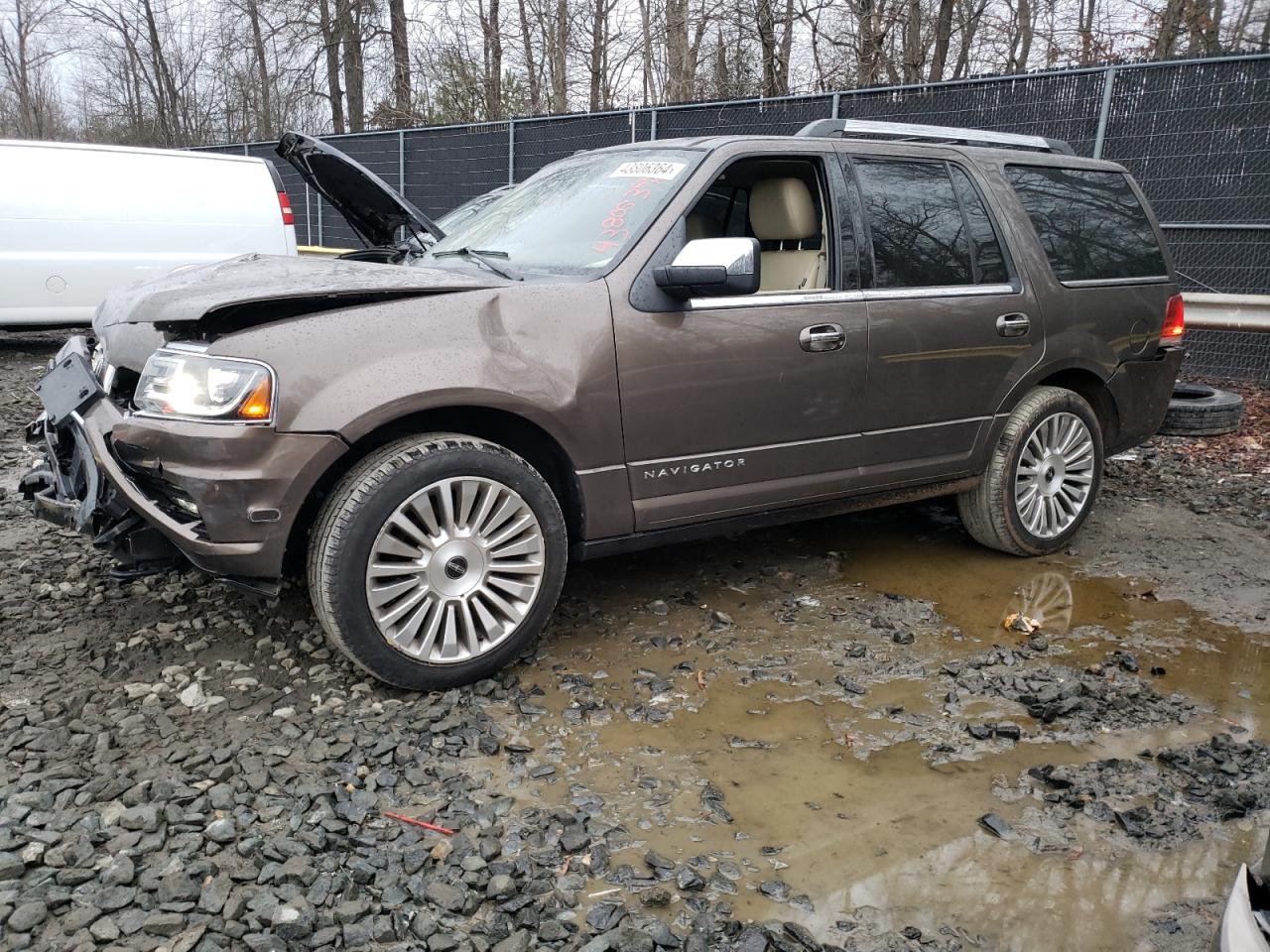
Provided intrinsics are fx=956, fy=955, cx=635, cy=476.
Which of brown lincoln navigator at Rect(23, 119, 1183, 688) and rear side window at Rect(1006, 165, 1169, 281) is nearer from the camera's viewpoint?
brown lincoln navigator at Rect(23, 119, 1183, 688)

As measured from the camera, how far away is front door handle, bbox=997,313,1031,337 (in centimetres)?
433

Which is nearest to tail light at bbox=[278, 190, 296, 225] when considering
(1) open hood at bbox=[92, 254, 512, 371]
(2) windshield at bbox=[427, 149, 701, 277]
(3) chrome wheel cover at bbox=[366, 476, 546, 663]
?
(2) windshield at bbox=[427, 149, 701, 277]

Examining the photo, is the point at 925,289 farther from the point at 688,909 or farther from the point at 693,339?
the point at 688,909

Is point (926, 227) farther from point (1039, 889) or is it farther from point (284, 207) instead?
point (284, 207)

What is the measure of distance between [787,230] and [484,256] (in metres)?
1.29

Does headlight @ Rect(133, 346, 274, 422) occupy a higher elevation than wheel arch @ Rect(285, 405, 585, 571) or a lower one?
higher

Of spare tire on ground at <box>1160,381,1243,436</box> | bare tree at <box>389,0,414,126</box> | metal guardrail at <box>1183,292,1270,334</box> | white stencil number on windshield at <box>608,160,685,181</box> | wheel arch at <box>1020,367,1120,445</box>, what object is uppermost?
bare tree at <box>389,0,414,126</box>

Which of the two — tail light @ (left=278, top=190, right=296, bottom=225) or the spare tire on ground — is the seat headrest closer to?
Result: the spare tire on ground

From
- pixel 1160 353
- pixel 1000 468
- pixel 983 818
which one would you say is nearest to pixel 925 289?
pixel 1000 468

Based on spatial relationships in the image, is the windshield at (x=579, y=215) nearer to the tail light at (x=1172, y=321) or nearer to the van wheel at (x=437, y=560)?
the van wheel at (x=437, y=560)

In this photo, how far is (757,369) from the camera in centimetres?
367

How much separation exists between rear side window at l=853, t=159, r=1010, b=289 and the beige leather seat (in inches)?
9.6

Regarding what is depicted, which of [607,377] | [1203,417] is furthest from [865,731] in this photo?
[1203,417]

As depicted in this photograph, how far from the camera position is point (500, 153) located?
13.0m
